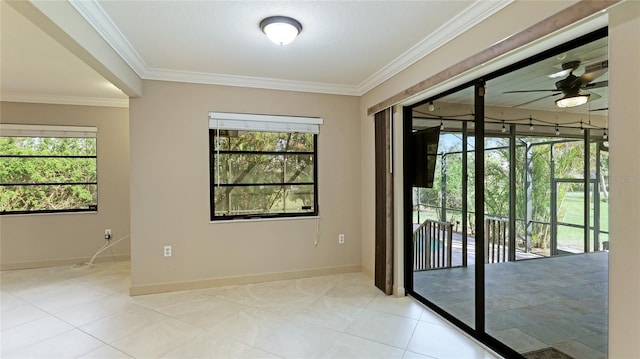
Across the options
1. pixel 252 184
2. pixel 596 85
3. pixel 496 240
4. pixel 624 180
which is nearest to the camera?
pixel 624 180

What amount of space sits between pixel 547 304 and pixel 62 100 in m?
6.34

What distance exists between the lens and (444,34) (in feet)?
8.06

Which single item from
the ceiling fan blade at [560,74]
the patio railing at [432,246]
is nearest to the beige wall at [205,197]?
the patio railing at [432,246]

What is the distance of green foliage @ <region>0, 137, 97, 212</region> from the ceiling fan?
18.8 feet

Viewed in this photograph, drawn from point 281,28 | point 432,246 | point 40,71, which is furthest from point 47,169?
point 432,246

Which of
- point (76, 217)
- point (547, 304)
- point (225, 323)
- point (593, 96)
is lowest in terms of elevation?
point (225, 323)

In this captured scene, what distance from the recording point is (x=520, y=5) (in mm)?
1862

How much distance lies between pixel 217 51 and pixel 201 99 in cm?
88

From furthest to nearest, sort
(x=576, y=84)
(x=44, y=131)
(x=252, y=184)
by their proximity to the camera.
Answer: (x=44, y=131)
(x=252, y=184)
(x=576, y=84)

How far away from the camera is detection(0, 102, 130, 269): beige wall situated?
14.5ft

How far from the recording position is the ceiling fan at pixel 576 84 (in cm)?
182

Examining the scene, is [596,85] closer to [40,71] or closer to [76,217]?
[40,71]

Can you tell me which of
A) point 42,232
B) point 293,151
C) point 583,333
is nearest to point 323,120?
point 293,151

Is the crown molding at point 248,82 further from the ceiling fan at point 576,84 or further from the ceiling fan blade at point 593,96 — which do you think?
the ceiling fan blade at point 593,96
